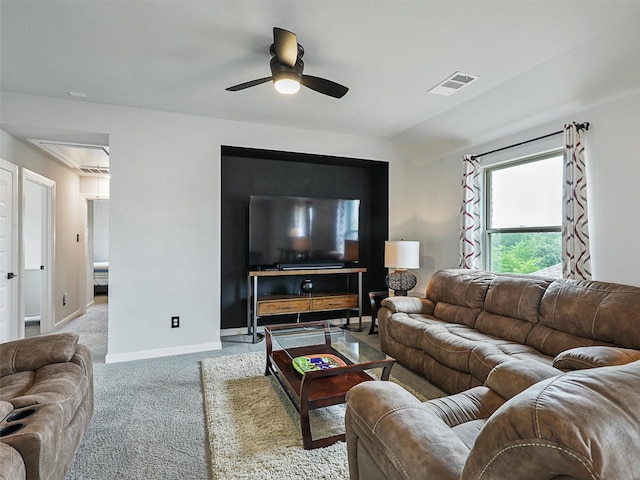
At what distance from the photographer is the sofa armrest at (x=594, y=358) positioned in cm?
Result: 171

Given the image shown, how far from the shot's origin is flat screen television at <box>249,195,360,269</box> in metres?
4.28

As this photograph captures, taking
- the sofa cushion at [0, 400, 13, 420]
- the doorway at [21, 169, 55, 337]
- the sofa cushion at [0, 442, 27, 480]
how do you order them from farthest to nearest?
1. the doorway at [21, 169, 55, 337]
2. the sofa cushion at [0, 400, 13, 420]
3. the sofa cushion at [0, 442, 27, 480]

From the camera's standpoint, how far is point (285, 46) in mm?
2156

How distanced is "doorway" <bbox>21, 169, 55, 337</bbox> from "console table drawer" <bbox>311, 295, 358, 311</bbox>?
345cm

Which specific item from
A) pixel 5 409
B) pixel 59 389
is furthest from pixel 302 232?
pixel 5 409

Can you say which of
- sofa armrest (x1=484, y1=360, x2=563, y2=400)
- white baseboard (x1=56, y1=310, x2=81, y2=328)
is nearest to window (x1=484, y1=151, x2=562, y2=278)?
sofa armrest (x1=484, y1=360, x2=563, y2=400)

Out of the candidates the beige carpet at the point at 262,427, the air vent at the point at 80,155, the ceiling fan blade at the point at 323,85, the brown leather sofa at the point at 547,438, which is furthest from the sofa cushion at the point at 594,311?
the air vent at the point at 80,155

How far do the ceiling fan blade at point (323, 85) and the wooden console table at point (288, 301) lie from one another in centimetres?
234

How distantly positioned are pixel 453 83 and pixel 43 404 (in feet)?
11.8

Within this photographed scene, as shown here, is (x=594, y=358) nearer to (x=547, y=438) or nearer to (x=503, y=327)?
(x=503, y=327)

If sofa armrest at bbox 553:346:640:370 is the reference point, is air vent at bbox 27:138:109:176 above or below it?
above

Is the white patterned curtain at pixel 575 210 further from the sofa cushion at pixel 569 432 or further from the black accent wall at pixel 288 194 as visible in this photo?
the sofa cushion at pixel 569 432

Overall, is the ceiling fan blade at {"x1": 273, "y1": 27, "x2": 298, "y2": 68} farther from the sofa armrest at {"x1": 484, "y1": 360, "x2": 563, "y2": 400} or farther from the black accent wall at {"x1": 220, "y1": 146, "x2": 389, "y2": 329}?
the sofa armrest at {"x1": 484, "y1": 360, "x2": 563, "y2": 400}

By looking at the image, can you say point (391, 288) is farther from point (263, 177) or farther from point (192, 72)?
point (192, 72)
